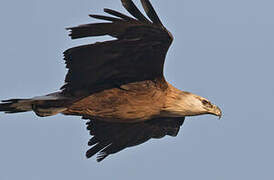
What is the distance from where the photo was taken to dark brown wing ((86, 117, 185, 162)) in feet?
37.0

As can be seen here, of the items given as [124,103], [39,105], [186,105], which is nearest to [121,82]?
[124,103]

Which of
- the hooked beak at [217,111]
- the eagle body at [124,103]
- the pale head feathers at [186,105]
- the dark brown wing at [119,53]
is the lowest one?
the hooked beak at [217,111]

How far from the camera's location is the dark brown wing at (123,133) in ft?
37.0

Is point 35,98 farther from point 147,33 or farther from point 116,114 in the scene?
point 147,33

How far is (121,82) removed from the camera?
10148 mm

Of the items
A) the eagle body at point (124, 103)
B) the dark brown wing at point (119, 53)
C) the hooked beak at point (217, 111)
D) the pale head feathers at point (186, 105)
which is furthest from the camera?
the hooked beak at point (217, 111)

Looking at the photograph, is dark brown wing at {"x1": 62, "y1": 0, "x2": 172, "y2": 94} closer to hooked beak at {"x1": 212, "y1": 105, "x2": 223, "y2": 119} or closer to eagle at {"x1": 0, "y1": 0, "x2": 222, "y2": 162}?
eagle at {"x1": 0, "y1": 0, "x2": 222, "y2": 162}

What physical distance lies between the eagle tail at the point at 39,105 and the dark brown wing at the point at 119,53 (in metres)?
0.34

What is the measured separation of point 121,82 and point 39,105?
1.27m

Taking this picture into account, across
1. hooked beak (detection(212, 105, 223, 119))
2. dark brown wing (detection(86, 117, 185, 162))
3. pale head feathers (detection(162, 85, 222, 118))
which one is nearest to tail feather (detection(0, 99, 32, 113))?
dark brown wing (detection(86, 117, 185, 162))

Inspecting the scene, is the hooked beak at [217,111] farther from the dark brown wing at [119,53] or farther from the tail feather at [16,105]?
the tail feather at [16,105]


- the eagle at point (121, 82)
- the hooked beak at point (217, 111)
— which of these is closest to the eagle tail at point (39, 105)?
the eagle at point (121, 82)

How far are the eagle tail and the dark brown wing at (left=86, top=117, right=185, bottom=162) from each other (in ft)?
4.95

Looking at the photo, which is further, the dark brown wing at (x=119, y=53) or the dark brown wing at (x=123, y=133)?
the dark brown wing at (x=123, y=133)
